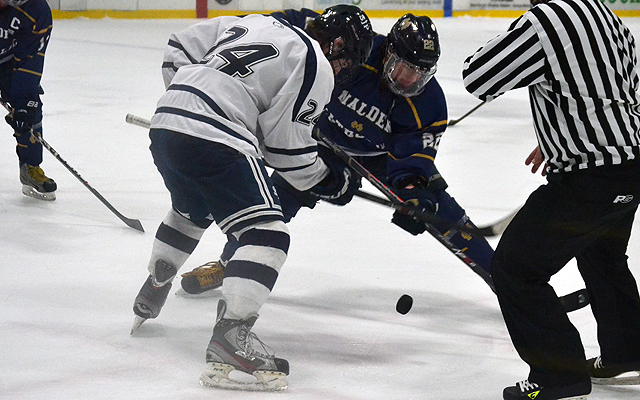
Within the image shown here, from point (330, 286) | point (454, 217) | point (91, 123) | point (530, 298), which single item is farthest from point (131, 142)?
point (530, 298)

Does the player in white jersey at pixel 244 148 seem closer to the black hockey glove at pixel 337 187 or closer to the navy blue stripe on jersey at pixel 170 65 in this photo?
the black hockey glove at pixel 337 187

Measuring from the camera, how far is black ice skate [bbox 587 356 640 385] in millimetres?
2055

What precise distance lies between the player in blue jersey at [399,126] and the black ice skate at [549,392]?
64cm

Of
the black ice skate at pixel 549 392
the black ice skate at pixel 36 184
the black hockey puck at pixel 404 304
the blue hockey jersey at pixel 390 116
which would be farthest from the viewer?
the black ice skate at pixel 36 184

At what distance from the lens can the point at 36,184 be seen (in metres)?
3.73

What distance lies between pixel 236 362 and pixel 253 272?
0.70ft

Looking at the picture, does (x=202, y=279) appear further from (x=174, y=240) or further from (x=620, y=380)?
(x=620, y=380)

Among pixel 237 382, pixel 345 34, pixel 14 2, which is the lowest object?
pixel 237 382

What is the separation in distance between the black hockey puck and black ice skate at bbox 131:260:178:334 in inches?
26.4

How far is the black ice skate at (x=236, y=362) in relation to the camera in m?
1.99

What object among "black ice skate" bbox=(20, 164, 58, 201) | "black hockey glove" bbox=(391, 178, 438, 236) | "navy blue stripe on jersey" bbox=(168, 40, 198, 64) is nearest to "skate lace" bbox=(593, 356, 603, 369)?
"black hockey glove" bbox=(391, 178, 438, 236)

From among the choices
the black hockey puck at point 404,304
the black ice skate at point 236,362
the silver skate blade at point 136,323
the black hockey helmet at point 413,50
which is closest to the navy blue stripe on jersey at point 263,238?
the black ice skate at point 236,362

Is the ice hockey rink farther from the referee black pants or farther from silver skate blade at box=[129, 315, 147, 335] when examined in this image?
the referee black pants

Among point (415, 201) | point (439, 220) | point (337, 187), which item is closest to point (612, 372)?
point (439, 220)
